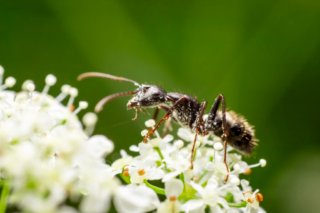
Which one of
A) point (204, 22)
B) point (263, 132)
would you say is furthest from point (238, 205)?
point (204, 22)

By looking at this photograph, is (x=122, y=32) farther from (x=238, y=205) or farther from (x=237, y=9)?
(x=238, y=205)

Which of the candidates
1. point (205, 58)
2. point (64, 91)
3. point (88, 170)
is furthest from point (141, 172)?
point (205, 58)

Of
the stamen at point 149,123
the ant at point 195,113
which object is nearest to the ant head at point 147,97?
the ant at point 195,113

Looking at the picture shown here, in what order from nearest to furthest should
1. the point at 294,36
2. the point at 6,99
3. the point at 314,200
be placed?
the point at 6,99 < the point at 314,200 < the point at 294,36

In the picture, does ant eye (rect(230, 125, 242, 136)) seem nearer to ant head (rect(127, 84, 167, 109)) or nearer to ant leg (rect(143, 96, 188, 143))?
ant leg (rect(143, 96, 188, 143))

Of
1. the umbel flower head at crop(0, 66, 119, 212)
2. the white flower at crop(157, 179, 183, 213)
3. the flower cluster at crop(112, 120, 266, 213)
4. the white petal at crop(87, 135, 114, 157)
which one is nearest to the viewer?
the umbel flower head at crop(0, 66, 119, 212)

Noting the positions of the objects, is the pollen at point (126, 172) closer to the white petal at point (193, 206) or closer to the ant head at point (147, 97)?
the white petal at point (193, 206)

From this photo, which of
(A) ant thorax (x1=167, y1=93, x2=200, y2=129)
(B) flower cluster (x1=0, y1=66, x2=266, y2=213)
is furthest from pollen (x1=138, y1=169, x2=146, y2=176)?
(A) ant thorax (x1=167, y1=93, x2=200, y2=129)
